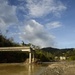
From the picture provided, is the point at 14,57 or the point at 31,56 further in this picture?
the point at 14,57

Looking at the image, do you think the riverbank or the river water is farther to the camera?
the river water

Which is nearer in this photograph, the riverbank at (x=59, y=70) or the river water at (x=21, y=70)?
the riverbank at (x=59, y=70)

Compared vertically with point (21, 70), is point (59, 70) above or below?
above

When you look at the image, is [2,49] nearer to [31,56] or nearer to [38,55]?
[31,56]

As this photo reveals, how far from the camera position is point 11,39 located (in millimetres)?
96625

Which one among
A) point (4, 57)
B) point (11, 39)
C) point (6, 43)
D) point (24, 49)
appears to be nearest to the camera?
point (24, 49)

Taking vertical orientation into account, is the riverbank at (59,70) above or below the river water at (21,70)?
above

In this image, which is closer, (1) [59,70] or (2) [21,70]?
(1) [59,70]

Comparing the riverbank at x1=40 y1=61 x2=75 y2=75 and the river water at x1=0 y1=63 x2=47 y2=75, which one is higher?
the riverbank at x1=40 y1=61 x2=75 y2=75

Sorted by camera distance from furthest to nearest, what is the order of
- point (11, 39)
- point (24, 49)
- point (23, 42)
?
point (23, 42), point (11, 39), point (24, 49)

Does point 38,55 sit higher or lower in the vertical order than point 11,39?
lower

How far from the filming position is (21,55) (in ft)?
272

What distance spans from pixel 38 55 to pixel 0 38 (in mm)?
23140

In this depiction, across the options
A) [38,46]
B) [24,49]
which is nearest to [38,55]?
[38,46]
